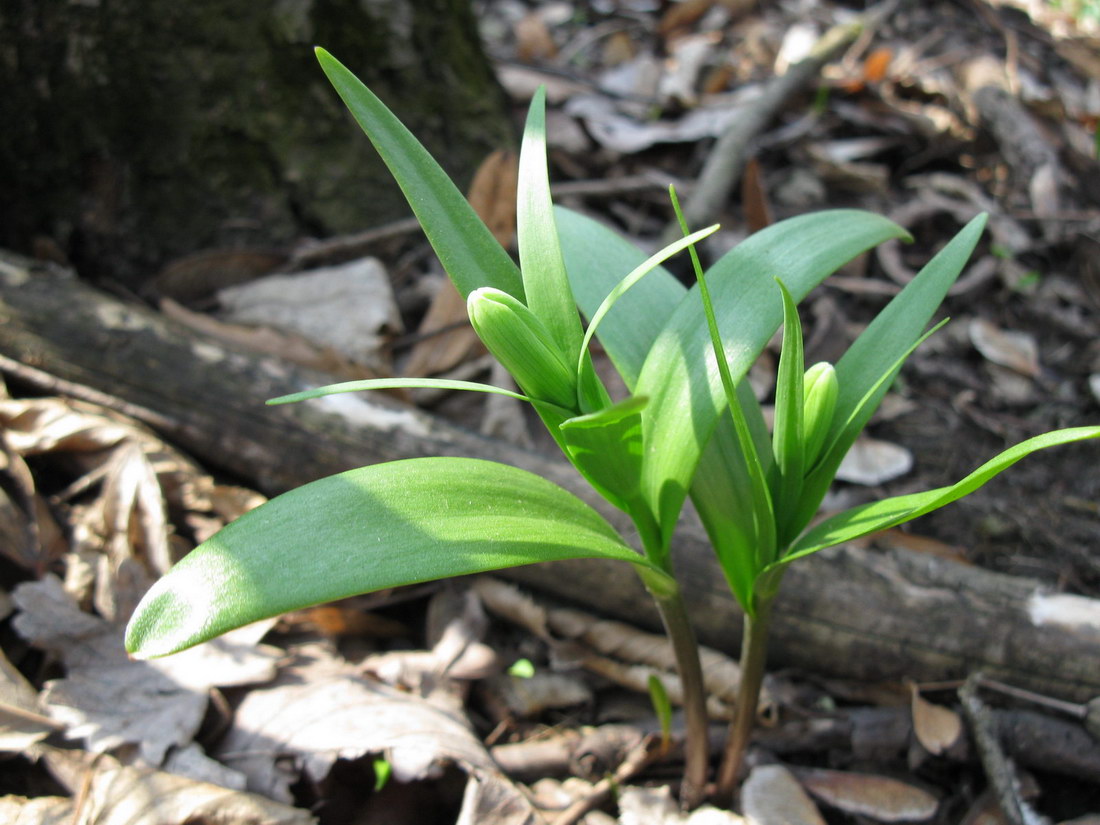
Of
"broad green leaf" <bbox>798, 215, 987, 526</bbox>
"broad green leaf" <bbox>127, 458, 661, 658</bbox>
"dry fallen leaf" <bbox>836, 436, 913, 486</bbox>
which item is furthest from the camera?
"dry fallen leaf" <bbox>836, 436, 913, 486</bbox>

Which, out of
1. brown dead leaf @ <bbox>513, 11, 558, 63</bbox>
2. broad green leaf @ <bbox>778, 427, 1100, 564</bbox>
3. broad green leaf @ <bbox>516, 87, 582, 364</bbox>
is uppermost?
brown dead leaf @ <bbox>513, 11, 558, 63</bbox>

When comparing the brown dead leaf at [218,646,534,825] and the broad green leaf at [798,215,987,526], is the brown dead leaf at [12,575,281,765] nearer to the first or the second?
the brown dead leaf at [218,646,534,825]

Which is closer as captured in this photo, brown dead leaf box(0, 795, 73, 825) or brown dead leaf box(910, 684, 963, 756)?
brown dead leaf box(0, 795, 73, 825)

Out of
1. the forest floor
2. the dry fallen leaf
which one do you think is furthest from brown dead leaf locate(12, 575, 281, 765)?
the dry fallen leaf

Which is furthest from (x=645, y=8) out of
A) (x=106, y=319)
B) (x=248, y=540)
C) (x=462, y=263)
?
(x=248, y=540)

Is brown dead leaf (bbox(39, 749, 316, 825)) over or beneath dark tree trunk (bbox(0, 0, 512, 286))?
beneath

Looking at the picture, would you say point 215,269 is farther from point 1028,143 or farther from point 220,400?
point 1028,143

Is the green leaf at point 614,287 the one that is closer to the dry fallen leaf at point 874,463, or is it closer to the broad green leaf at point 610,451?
the broad green leaf at point 610,451
